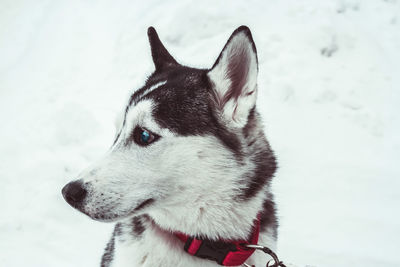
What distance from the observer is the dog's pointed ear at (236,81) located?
1.79m

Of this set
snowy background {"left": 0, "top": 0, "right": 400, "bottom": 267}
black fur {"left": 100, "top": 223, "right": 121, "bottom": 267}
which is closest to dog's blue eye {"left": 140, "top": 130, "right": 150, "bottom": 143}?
black fur {"left": 100, "top": 223, "right": 121, "bottom": 267}

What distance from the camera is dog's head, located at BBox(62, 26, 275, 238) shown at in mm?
1718

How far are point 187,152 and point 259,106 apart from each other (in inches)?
130

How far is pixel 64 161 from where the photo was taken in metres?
4.22

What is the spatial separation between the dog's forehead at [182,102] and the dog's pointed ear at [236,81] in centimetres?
8

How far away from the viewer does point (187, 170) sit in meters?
1.77

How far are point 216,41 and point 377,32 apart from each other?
270cm

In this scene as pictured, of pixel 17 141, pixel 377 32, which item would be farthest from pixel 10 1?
pixel 377 32

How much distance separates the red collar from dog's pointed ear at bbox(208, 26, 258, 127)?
26.1 inches

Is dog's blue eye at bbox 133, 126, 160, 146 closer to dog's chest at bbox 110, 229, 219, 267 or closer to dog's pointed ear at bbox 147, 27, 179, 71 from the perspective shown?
dog's chest at bbox 110, 229, 219, 267

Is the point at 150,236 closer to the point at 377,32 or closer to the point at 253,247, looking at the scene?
the point at 253,247

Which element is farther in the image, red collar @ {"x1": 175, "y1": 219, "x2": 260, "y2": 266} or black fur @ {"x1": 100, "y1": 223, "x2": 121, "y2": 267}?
black fur @ {"x1": 100, "y1": 223, "x2": 121, "y2": 267}

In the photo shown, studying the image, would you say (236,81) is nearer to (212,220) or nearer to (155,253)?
(212,220)

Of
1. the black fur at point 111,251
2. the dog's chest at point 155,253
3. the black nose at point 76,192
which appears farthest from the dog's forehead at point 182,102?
the black fur at point 111,251
